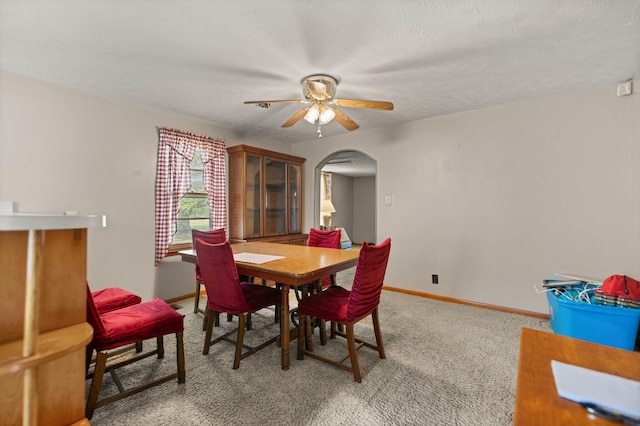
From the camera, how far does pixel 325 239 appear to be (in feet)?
10.7

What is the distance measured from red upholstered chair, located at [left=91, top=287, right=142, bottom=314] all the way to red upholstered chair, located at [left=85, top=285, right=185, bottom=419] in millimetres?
241

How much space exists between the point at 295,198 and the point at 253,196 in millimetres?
826

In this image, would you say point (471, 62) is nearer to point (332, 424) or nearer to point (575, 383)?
point (575, 383)

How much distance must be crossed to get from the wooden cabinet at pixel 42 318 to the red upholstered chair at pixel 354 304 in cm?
131

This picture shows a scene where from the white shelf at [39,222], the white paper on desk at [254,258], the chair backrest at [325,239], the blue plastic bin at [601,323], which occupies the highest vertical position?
the white shelf at [39,222]

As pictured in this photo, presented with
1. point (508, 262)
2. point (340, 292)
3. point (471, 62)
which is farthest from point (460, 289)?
point (471, 62)

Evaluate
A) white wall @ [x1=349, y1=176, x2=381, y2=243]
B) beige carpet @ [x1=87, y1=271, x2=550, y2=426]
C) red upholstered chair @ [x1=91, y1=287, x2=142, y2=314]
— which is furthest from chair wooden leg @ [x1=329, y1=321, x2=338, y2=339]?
white wall @ [x1=349, y1=176, x2=381, y2=243]

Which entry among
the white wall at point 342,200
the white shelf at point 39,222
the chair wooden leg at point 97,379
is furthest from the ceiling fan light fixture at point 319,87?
the white wall at point 342,200

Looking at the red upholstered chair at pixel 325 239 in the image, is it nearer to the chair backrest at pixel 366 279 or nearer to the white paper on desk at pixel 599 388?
Answer: the chair backrest at pixel 366 279

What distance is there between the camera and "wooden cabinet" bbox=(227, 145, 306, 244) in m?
4.02

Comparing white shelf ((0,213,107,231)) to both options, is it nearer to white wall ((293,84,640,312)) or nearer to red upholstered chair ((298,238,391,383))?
red upholstered chair ((298,238,391,383))

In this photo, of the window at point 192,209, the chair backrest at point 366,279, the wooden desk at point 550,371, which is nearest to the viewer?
the wooden desk at point 550,371

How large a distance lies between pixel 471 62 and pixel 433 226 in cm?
196

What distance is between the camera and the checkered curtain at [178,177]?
11.1 ft
